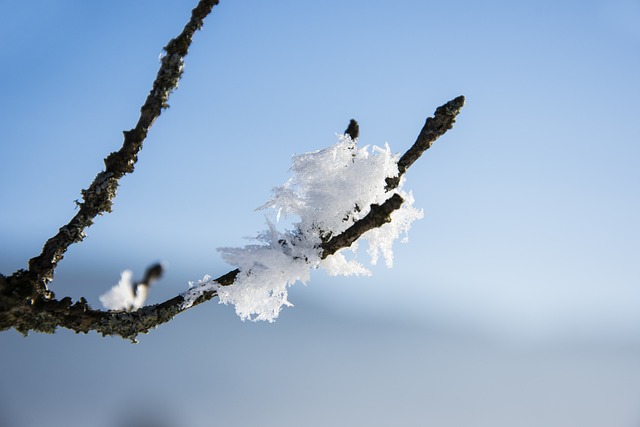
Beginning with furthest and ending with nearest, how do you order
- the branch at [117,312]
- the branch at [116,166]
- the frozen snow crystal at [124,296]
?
the frozen snow crystal at [124,296], the branch at [117,312], the branch at [116,166]

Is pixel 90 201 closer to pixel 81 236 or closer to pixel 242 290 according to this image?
pixel 81 236

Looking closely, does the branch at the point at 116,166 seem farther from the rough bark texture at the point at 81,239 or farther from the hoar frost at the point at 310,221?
the hoar frost at the point at 310,221

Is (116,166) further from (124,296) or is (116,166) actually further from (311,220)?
(311,220)

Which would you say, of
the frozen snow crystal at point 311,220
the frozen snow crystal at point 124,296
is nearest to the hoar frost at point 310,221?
the frozen snow crystal at point 311,220

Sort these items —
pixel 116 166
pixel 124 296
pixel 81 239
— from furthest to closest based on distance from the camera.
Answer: pixel 124 296 → pixel 81 239 → pixel 116 166

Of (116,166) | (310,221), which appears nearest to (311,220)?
(310,221)

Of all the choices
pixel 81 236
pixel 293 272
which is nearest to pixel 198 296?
pixel 293 272
